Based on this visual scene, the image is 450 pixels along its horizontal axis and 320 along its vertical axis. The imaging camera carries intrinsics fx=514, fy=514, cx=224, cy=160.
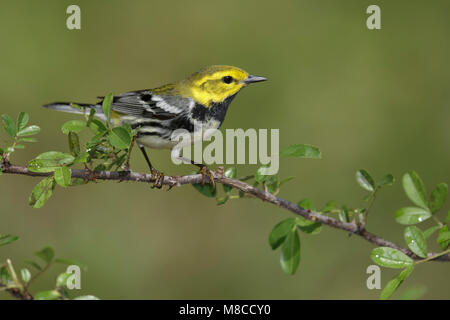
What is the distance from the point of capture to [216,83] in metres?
3.49

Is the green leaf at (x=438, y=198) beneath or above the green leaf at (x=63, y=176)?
beneath

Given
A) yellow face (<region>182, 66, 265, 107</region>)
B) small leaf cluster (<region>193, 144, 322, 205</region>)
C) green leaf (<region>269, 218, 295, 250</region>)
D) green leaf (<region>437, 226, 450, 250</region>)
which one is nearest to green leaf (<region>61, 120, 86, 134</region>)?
small leaf cluster (<region>193, 144, 322, 205</region>)

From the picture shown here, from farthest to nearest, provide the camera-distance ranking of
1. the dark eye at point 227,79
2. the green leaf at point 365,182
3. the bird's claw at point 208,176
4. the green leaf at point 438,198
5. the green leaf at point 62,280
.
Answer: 1. the dark eye at point 227,79
2. the bird's claw at point 208,176
3. the green leaf at point 365,182
4. the green leaf at point 438,198
5. the green leaf at point 62,280

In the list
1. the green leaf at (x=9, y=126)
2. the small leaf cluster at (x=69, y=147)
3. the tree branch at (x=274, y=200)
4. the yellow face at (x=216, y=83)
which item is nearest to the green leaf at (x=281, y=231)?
the tree branch at (x=274, y=200)

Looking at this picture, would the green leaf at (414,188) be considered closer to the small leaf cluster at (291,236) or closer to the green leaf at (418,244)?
the green leaf at (418,244)

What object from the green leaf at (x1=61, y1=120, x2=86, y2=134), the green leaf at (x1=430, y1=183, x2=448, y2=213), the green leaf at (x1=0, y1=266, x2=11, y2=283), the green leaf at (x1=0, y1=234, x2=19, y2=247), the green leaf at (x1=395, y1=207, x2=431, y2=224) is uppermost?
the green leaf at (x1=61, y1=120, x2=86, y2=134)

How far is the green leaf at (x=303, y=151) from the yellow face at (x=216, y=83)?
142 cm

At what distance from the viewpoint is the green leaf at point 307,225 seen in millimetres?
2209

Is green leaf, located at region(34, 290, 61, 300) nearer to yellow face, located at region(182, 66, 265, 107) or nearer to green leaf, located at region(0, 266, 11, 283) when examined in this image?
green leaf, located at region(0, 266, 11, 283)

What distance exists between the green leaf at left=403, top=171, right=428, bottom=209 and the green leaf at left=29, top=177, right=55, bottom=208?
4.46 ft

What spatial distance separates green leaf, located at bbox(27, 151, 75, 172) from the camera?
1832 millimetres

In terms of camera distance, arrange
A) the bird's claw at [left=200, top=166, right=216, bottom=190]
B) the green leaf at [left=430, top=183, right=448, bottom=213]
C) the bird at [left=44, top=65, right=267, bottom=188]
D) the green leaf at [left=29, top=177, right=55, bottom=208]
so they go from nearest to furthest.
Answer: the green leaf at [left=29, top=177, right=55, bottom=208]
the green leaf at [left=430, top=183, right=448, bottom=213]
the bird's claw at [left=200, top=166, right=216, bottom=190]
the bird at [left=44, top=65, right=267, bottom=188]

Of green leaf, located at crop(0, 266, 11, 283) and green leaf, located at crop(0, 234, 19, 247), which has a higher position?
green leaf, located at crop(0, 234, 19, 247)

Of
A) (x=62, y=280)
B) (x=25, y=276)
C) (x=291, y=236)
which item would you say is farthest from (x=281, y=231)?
(x=25, y=276)
